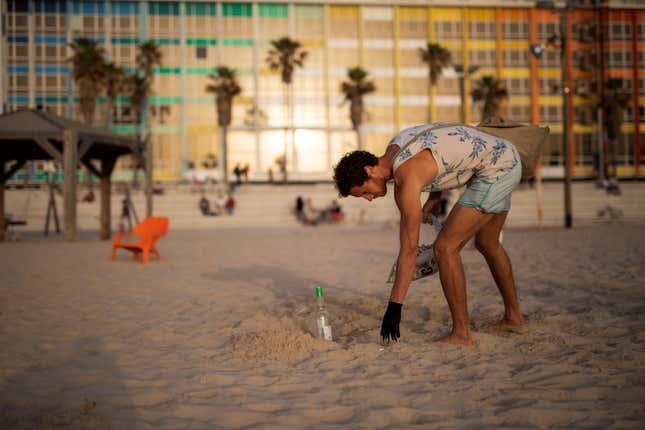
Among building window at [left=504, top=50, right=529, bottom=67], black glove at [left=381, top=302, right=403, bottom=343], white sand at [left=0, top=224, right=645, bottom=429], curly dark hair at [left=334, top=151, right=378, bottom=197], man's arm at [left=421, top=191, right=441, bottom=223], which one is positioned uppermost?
building window at [left=504, top=50, right=529, bottom=67]

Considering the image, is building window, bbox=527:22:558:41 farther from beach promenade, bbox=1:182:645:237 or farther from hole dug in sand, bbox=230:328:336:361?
hole dug in sand, bbox=230:328:336:361

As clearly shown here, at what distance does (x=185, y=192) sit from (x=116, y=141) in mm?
16655

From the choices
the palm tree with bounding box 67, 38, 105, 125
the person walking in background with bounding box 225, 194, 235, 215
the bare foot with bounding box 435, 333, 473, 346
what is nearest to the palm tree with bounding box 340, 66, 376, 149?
the palm tree with bounding box 67, 38, 105, 125

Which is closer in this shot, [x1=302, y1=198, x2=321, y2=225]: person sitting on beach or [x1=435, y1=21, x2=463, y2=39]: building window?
[x1=302, y1=198, x2=321, y2=225]: person sitting on beach

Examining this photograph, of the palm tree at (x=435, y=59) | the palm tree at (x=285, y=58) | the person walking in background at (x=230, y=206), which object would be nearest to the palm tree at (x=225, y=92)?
the palm tree at (x=285, y=58)

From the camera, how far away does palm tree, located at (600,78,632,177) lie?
5084cm

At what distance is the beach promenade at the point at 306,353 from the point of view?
9.38 ft

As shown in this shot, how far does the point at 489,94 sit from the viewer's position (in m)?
50.0

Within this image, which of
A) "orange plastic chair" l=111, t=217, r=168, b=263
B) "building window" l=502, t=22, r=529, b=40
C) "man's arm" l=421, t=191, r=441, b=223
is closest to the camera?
"man's arm" l=421, t=191, r=441, b=223

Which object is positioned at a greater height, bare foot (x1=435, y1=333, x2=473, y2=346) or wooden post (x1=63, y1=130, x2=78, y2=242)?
wooden post (x1=63, y1=130, x2=78, y2=242)

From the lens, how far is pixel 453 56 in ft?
181

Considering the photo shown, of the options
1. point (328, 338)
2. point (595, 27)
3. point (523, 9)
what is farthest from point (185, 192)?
point (595, 27)

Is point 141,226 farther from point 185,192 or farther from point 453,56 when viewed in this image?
point 453,56

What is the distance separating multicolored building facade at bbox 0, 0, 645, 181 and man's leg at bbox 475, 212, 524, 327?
151 ft
